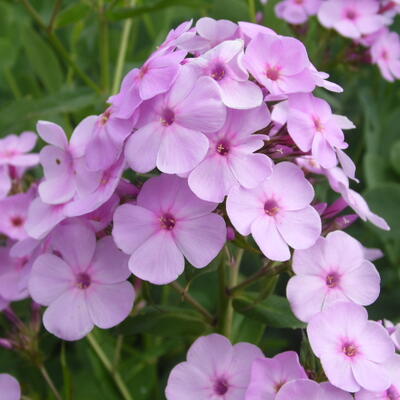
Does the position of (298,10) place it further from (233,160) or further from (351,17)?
(233,160)

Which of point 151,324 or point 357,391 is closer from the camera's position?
point 357,391

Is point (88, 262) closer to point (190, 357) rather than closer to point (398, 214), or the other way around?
point (190, 357)

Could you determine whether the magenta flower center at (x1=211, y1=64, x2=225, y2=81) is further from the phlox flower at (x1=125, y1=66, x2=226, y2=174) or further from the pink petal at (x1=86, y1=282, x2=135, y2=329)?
the pink petal at (x1=86, y1=282, x2=135, y2=329)

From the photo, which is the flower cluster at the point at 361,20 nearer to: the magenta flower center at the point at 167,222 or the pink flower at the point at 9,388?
the magenta flower center at the point at 167,222

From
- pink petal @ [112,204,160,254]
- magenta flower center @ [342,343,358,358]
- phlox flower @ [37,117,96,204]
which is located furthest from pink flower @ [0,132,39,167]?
magenta flower center @ [342,343,358,358]

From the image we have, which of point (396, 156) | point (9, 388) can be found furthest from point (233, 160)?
point (396, 156)

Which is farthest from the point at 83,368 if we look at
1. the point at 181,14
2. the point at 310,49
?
the point at 181,14

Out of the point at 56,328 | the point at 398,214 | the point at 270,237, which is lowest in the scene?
the point at 398,214
